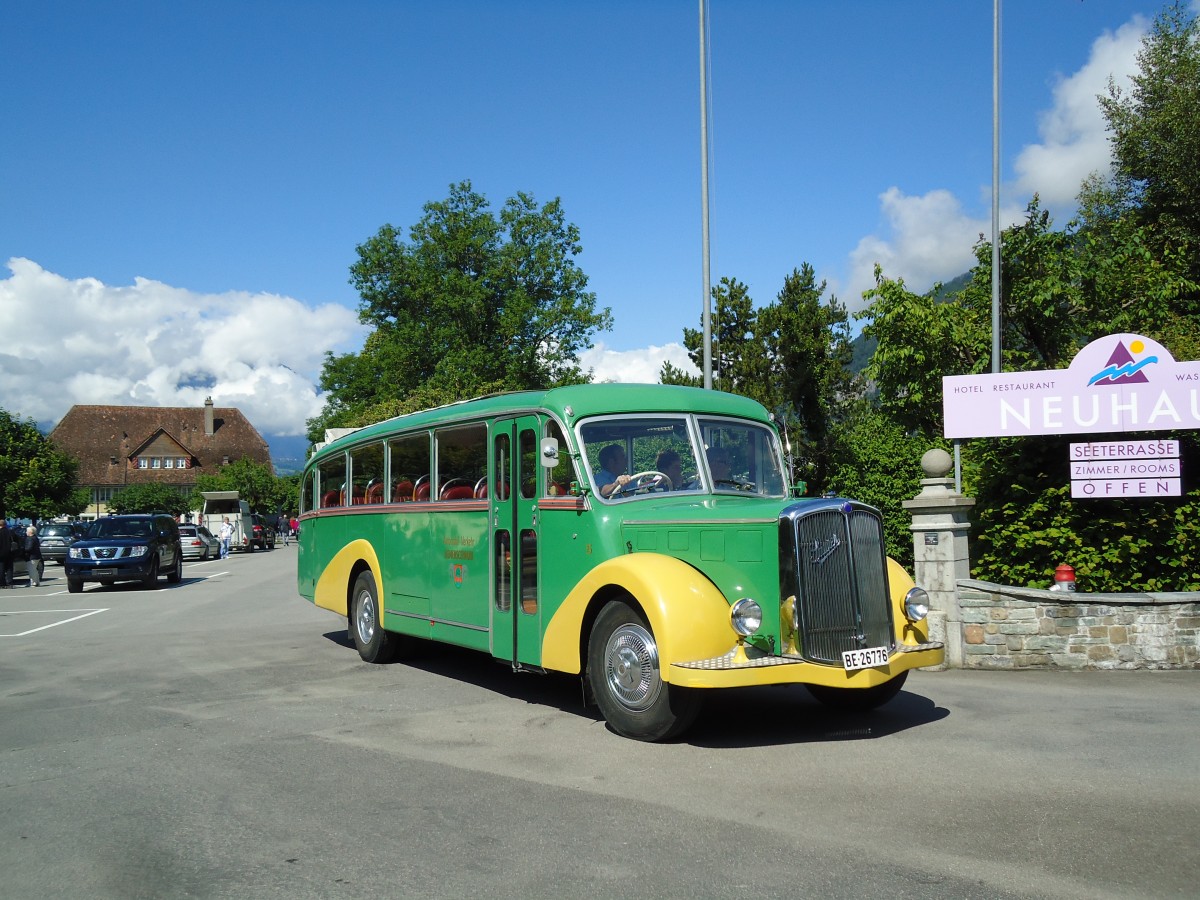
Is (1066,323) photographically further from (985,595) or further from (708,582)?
(708,582)

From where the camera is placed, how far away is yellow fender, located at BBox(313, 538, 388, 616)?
11.8m

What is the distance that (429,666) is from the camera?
1124 centimetres

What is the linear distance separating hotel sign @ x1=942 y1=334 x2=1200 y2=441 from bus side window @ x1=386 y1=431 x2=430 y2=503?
5.85m

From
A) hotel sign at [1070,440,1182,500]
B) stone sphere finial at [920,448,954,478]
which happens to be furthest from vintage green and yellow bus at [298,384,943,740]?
hotel sign at [1070,440,1182,500]

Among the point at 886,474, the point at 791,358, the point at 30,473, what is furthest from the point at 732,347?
the point at 30,473

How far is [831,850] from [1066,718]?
4.03 meters

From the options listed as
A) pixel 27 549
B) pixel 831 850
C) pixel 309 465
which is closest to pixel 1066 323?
pixel 309 465

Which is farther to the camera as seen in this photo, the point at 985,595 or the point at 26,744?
the point at 985,595

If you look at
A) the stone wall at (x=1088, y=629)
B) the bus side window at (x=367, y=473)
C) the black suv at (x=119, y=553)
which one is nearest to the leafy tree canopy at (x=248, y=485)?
the black suv at (x=119, y=553)

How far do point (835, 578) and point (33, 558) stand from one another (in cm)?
2484

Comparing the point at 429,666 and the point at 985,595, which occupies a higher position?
the point at 985,595

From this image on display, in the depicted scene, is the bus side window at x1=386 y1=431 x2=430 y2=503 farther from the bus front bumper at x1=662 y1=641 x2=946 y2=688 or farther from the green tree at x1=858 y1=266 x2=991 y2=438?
the green tree at x1=858 y1=266 x2=991 y2=438

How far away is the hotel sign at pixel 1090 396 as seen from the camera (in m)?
10.8

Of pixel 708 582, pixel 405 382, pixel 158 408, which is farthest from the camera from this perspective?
pixel 158 408
